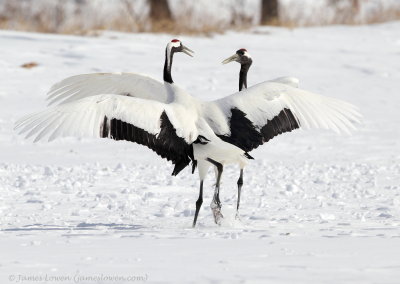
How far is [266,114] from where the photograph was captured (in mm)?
8008

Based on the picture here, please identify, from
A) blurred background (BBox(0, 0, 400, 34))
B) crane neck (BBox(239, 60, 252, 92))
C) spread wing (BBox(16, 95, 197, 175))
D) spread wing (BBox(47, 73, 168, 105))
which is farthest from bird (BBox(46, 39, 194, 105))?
blurred background (BBox(0, 0, 400, 34))

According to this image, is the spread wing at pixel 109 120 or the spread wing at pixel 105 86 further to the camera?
the spread wing at pixel 105 86

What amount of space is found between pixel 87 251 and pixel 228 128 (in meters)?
2.18

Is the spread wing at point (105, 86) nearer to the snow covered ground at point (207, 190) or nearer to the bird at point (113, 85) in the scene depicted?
the bird at point (113, 85)

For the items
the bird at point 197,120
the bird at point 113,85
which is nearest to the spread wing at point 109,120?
the bird at point 197,120

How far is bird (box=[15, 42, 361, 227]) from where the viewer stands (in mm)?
7293

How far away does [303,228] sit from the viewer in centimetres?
751

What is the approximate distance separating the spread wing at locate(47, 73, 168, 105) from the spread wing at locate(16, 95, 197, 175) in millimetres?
1052

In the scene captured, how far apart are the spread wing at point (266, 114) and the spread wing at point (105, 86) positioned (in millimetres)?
770

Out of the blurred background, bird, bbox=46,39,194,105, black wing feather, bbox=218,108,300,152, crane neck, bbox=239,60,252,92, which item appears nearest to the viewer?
black wing feather, bbox=218,108,300,152

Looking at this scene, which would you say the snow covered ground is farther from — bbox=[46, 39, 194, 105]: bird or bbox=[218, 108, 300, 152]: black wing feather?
bbox=[46, 39, 194, 105]: bird

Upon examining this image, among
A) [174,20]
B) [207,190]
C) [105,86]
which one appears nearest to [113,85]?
[105,86]

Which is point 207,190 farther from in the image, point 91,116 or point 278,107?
point 91,116

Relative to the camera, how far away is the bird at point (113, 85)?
856cm
